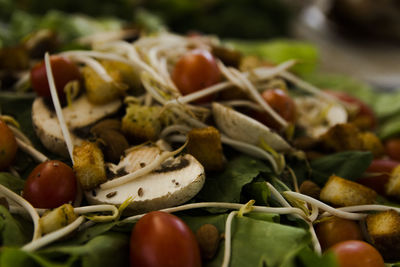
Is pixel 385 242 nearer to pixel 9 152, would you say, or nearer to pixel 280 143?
pixel 280 143

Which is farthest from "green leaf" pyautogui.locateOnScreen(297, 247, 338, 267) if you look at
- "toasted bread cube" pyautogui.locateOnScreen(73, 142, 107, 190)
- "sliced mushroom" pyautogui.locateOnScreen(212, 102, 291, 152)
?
"toasted bread cube" pyautogui.locateOnScreen(73, 142, 107, 190)

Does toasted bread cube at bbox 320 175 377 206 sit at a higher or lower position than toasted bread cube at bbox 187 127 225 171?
lower

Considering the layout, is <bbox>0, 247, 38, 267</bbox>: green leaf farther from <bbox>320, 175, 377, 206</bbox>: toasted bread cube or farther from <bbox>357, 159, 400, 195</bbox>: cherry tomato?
<bbox>357, 159, 400, 195</bbox>: cherry tomato

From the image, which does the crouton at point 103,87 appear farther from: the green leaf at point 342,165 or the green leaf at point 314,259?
the green leaf at point 314,259

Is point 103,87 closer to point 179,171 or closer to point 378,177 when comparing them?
point 179,171

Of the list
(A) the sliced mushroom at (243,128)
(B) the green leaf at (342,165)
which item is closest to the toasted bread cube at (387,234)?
(B) the green leaf at (342,165)

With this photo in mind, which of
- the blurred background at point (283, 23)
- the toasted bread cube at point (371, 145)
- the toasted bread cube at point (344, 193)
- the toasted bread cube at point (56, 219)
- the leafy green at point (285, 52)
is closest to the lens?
the toasted bread cube at point (56, 219)
